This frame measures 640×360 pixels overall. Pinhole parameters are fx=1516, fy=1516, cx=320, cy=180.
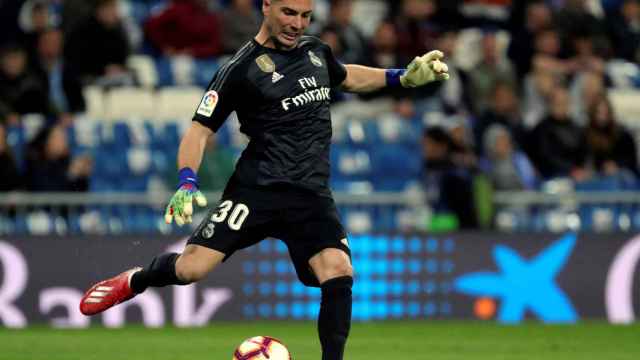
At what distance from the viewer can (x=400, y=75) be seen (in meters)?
9.56

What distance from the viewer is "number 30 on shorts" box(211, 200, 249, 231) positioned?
9.00 metres

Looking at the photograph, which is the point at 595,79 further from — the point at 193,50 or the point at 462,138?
the point at 193,50

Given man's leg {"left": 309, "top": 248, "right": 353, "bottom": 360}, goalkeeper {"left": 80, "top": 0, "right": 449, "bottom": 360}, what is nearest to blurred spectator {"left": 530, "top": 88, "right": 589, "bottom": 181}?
goalkeeper {"left": 80, "top": 0, "right": 449, "bottom": 360}

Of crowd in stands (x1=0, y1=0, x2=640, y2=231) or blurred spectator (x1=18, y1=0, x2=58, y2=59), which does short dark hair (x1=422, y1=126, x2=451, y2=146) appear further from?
blurred spectator (x1=18, y1=0, x2=58, y2=59)

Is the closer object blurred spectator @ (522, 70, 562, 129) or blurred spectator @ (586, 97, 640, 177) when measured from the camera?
blurred spectator @ (586, 97, 640, 177)

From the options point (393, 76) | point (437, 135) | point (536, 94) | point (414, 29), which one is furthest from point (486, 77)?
point (393, 76)

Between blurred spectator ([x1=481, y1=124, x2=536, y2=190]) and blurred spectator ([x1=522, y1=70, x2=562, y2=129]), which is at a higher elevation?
blurred spectator ([x1=522, y1=70, x2=562, y2=129])

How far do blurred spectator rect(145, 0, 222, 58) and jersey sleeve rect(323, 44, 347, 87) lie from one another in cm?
853

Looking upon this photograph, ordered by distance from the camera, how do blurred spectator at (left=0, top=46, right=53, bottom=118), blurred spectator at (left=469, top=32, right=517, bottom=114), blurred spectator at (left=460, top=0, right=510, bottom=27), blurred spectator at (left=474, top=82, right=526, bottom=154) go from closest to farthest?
1. blurred spectator at (left=0, top=46, right=53, bottom=118)
2. blurred spectator at (left=474, top=82, right=526, bottom=154)
3. blurred spectator at (left=469, top=32, right=517, bottom=114)
4. blurred spectator at (left=460, top=0, right=510, bottom=27)

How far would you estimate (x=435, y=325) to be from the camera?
1498 centimetres

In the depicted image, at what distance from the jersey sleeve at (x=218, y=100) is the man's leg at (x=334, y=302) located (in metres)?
1.02

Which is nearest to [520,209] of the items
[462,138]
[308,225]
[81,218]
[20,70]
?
[462,138]

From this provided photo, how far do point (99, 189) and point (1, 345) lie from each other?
14.2 ft

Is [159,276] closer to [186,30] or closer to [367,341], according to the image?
A: [367,341]
